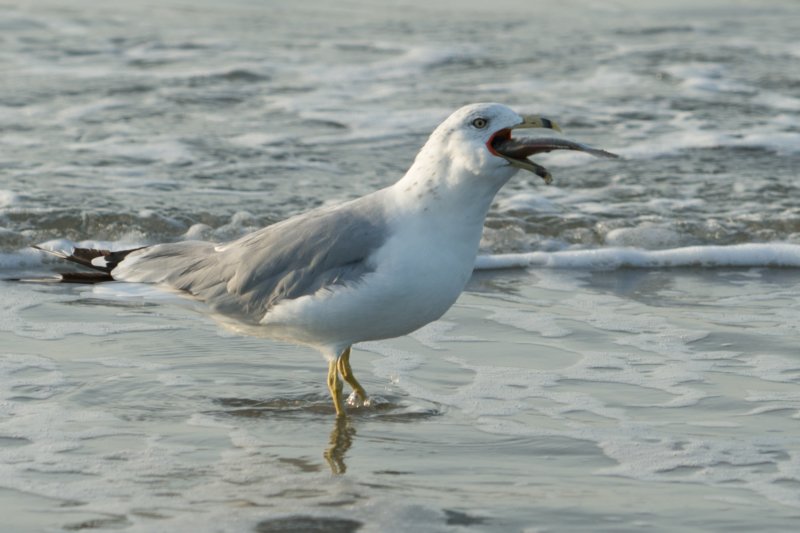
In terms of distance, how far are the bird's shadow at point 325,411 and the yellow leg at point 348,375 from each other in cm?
5

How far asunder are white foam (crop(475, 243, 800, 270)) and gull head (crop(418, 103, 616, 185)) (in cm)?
275

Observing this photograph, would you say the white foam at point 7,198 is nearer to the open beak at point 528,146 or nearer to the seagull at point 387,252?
the seagull at point 387,252

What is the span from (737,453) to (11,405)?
2.54m

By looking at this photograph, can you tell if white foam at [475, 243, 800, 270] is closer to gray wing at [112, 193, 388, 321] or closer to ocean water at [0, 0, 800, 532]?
ocean water at [0, 0, 800, 532]

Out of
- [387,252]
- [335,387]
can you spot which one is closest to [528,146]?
[387,252]

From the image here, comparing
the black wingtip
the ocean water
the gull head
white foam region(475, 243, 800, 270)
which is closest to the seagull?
the gull head

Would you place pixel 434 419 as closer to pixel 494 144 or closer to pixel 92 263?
pixel 494 144

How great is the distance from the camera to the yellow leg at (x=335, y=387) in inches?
198

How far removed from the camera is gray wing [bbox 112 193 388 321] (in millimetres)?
4773

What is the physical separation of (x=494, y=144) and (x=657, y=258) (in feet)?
10.2

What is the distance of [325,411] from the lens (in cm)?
512

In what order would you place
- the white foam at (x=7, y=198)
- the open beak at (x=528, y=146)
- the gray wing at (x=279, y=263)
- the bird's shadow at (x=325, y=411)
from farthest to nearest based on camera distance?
the white foam at (x=7, y=198) → the bird's shadow at (x=325, y=411) → the gray wing at (x=279, y=263) → the open beak at (x=528, y=146)

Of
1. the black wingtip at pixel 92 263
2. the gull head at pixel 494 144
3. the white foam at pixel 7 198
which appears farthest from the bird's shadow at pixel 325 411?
the white foam at pixel 7 198

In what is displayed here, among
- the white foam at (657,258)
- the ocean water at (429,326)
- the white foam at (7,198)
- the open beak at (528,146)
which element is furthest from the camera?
the white foam at (7,198)
